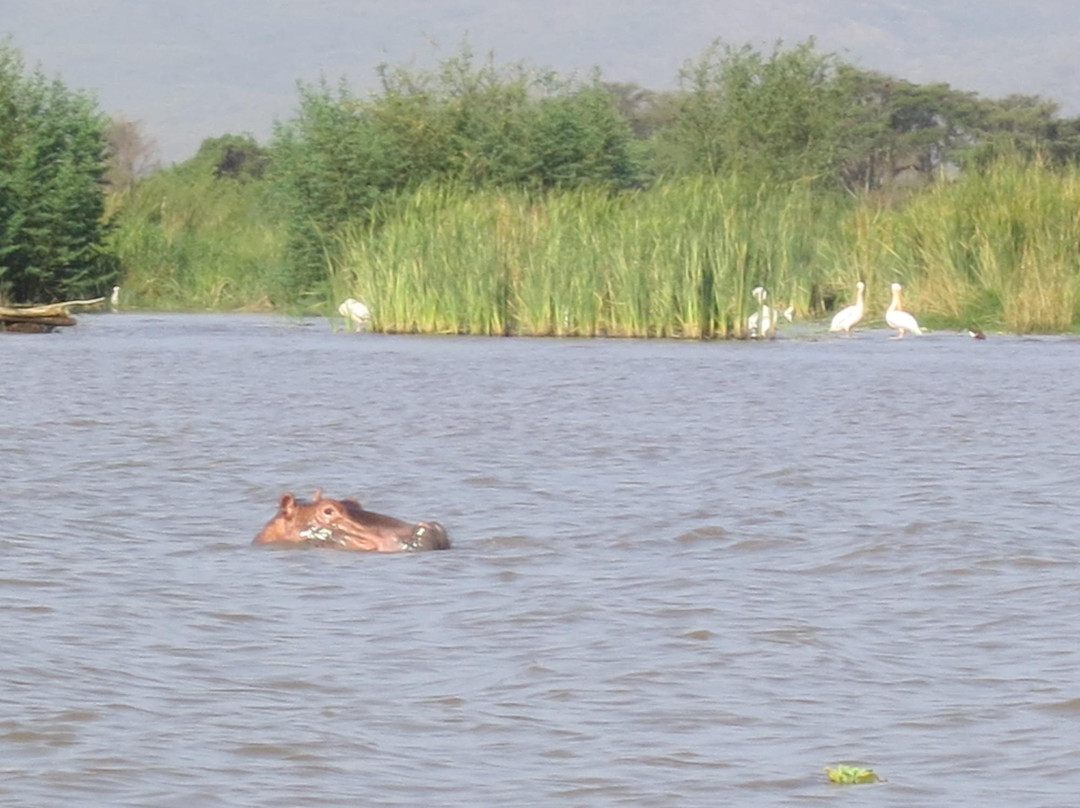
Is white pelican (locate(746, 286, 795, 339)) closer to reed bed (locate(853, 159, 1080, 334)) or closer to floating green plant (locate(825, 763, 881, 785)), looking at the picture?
reed bed (locate(853, 159, 1080, 334))

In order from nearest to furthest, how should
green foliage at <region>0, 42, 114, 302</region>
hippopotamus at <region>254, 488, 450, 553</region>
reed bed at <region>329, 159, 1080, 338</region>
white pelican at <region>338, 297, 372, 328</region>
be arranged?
hippopotamus at <region>254, 488, 450, 553</region>, reed bed at <region>329, 159, 1080, 338</region>, white pelican at <region>338, 297, 372, 328</region>, green foliage at <region>0, 42, 114, 302</region>

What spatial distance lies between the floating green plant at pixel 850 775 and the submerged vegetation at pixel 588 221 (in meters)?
16.3

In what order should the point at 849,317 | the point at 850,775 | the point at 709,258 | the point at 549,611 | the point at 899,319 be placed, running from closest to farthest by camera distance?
1. the point at 850,775
2. the point at 549,611
3. the point at 709,258
4. the point at 899,319
5. the point at 849,317

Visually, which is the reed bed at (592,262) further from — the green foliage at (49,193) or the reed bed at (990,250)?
the green foliage at (49,193)

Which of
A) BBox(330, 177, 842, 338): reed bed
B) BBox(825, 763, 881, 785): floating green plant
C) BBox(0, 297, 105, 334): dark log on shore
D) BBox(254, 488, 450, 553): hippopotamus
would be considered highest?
BBox(330, 177, 842, 338): reed bed

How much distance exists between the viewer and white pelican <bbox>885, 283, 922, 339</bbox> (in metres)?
21.2

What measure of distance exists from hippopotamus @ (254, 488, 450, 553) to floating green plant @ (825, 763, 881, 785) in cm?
304

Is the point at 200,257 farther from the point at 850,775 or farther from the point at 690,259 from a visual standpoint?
the point at 850,775

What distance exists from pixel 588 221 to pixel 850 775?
1790 cm

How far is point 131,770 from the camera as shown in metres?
4.09

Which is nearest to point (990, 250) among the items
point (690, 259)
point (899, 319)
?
point (899, 319)

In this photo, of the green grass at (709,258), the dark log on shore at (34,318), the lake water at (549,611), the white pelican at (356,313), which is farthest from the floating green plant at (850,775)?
the white pelican at (356,313)

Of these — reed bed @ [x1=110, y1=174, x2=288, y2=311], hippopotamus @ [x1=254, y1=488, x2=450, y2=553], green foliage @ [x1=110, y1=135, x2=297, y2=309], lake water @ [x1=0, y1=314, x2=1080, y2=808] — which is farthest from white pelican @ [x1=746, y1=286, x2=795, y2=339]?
hippopotamus @ [x1=254, y1=488, x2=450, y2=553]

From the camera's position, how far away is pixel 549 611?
5871mm
